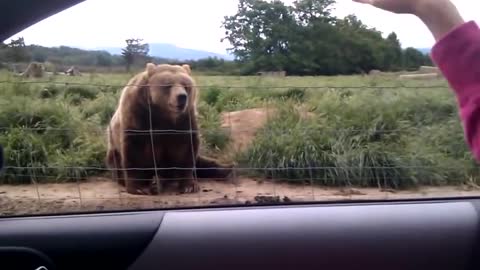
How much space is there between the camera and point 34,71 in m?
2.23

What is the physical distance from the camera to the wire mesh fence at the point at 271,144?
7.67 feet

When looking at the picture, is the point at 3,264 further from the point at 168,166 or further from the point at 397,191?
the point at 397,191

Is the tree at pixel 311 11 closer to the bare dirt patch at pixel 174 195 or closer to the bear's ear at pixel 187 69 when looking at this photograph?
the bear's ear at pixel 187 69

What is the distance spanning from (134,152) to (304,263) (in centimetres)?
67

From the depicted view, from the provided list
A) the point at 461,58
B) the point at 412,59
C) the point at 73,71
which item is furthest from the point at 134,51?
the point at 461,58

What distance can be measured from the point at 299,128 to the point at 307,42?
0.96ft

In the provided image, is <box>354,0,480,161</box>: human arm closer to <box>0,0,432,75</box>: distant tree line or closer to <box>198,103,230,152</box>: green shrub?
<box>0,0,432,75</box>: distant tree line

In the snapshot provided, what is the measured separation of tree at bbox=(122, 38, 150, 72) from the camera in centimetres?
228

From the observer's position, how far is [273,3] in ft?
7.38

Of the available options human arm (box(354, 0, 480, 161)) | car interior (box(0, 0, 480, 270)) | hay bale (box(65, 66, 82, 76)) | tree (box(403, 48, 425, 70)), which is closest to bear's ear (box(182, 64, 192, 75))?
hay bale (box(65, 66, 82, 76))

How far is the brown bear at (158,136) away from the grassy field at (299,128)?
0.05 m

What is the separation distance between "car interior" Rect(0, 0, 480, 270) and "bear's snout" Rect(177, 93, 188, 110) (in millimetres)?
343

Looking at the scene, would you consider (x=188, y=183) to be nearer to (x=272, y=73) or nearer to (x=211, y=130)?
(x=211, y=130)

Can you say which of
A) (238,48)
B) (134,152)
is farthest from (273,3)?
(134,152)
